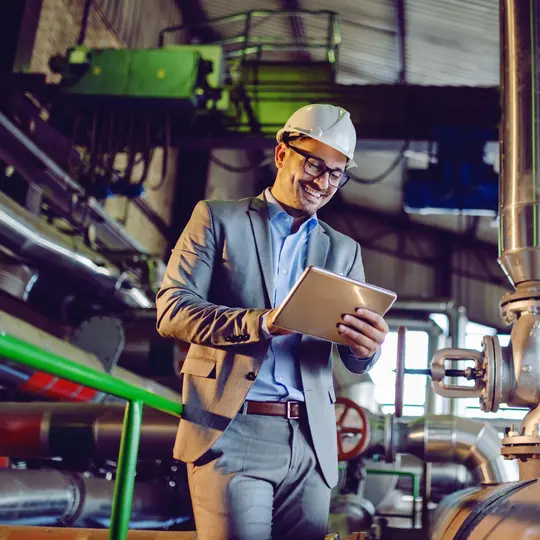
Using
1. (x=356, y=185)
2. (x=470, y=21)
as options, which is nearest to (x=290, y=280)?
(x=470, y=21)

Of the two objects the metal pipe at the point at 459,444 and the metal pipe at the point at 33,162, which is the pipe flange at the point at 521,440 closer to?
the metal pipe at the point at 459,444

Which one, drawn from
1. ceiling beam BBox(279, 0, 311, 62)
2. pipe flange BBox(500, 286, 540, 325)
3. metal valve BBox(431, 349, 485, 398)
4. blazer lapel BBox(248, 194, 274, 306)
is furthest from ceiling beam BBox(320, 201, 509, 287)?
blazer lapel BBox(248, 194, 274, 306)

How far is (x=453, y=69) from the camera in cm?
765

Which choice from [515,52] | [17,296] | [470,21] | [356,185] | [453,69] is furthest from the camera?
[356,185]

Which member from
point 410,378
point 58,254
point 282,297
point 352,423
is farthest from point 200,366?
point 410,378

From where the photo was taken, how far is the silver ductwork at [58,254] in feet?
12.7

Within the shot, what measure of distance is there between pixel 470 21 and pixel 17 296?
4.89m

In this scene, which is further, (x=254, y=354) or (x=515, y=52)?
(x=515, y=52)

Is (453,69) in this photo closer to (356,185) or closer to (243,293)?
(356,185)

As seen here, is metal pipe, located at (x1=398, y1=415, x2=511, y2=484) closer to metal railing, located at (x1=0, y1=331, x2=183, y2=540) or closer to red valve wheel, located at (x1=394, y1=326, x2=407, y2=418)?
red valve wheel, located at (x1=394, y1=326, x2=407, y2=418)

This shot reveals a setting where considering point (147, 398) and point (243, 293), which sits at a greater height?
point (243, 293)

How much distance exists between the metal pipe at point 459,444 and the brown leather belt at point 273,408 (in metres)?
3.14

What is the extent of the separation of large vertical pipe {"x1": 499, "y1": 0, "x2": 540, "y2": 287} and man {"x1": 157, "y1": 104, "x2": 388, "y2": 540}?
3.35 feet

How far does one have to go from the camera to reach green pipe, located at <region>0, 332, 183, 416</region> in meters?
0.98
